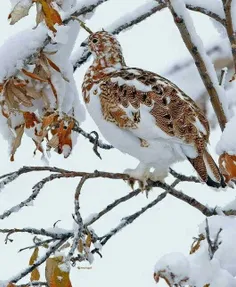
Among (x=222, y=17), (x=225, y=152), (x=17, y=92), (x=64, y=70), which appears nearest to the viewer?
(x=225, y=152)

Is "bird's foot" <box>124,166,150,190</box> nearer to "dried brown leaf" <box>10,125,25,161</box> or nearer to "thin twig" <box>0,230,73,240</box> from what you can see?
"thin twig" <box>0,230,73,240</box>

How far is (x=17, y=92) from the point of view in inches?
202

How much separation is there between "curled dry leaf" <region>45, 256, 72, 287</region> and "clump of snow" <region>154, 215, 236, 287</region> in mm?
380

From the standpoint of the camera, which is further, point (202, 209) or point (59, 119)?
point (202, 209)

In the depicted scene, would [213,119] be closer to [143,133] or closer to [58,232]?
[143,133]

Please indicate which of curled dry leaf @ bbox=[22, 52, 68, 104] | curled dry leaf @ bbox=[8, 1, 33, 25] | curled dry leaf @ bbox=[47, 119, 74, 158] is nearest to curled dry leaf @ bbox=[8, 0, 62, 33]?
curled dry leaf @ bbox=[8, 1, 33, 25]

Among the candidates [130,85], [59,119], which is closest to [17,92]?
[59,119]

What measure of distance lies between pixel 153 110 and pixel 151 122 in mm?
88

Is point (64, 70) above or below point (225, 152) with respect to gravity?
above

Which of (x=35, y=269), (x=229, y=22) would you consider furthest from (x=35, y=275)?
(x=229, y=22)

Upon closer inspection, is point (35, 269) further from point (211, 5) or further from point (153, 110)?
point (211, 5)

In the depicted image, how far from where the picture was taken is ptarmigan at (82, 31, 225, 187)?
208 inches

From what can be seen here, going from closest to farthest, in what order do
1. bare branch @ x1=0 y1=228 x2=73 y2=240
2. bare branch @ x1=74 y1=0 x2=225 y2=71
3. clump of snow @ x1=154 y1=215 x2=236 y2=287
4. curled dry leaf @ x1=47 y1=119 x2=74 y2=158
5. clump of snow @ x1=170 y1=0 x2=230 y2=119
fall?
clump of snow @ x1=154 y1=215 x2=236 y2=287 → bare branch @ x1=0 y1=228 x2=73 y2=240 → curled dry leaf @ x1=47 y1=119 x2=74 y2=158 → clump of snow @ x1=170 y1=0 x2=230 y2=119 → bare branch @ x1=74 y1=0 x2=225 y2=71

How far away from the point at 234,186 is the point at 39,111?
3.58 ft
